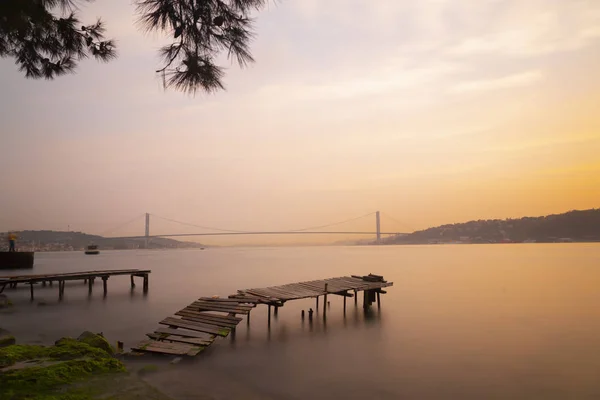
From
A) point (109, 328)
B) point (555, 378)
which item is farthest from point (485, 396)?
point (109, 328)

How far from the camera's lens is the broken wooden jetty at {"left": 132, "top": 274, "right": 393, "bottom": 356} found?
7997mm

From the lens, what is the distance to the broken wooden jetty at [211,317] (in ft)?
26.2

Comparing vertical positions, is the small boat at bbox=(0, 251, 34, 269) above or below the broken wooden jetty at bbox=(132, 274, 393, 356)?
above

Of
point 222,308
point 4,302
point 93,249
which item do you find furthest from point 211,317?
point 93,249

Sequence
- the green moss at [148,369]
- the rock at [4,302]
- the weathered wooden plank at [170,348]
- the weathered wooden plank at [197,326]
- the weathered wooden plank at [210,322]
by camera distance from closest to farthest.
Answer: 1. the green moss at [148,369]
2. the weathered wooden plank at [170,348]
3. the weathered wooden plank at [197,326]
4. the weathered wooden plank at [210,322]
5. the rock at [4,302]

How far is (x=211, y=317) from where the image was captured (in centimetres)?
984

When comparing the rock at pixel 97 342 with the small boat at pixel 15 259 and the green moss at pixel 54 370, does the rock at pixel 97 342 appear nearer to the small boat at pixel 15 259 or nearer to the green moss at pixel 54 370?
the green moss at pixel 54 370

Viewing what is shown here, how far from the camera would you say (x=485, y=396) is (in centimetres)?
733

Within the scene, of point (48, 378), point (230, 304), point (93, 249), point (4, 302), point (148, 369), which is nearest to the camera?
point (48, 378)

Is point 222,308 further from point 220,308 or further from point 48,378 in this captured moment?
point 48,378

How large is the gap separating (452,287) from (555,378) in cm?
1958

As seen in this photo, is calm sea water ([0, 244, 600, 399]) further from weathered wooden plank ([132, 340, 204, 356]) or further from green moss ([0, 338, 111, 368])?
green moss ([0, 338, 111, 368])

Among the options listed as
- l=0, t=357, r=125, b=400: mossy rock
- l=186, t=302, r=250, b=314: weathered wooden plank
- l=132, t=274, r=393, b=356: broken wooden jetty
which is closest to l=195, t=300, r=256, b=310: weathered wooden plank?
l=132, t=274, r=393, b=356: broken wooden jetty

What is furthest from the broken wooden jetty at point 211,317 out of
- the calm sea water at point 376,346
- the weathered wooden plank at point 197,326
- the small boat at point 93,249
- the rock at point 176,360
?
the small boat at point 93,249
